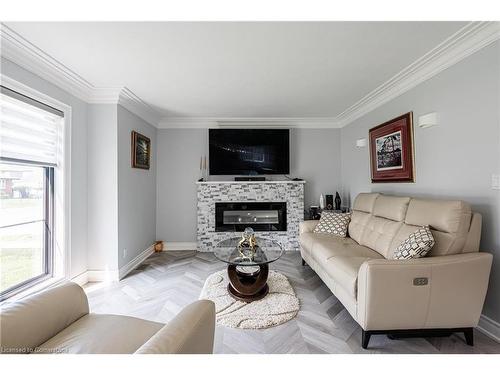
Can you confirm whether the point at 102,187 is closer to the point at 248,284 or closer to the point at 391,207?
the point at 248,284

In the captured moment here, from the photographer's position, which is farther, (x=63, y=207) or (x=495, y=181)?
(x=63, y=207)

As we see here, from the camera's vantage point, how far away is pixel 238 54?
2057 mm

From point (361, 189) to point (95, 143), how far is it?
3.94 metres

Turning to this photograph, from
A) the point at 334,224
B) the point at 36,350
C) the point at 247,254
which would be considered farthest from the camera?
the point at 334,224

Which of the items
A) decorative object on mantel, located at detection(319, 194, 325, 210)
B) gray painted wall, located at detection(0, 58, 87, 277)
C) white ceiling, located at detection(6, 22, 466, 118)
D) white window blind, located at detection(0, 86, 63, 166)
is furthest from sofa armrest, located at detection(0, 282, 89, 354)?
decorative object on mantel, located at detection(319, 194, 325, 210)

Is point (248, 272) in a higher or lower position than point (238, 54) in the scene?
lower

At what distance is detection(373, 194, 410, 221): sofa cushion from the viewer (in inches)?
91.3

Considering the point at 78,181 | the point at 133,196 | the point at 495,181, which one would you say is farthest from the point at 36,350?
the point at 495,181

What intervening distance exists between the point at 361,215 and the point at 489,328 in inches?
56.6

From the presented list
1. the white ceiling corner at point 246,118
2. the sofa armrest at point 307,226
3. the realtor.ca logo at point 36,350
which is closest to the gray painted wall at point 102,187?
the white ceiling corner at point 246,118

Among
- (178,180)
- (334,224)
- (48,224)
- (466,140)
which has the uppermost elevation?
(466,140)

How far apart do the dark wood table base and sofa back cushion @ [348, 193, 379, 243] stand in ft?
4.22

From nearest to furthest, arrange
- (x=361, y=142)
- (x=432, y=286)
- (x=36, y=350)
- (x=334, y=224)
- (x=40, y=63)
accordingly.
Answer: (x=36, y=350), (x=432, y=286), (x=40, y=63), (x=334, y=224), (x=361, y=142)

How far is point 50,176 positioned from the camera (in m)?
2.46
